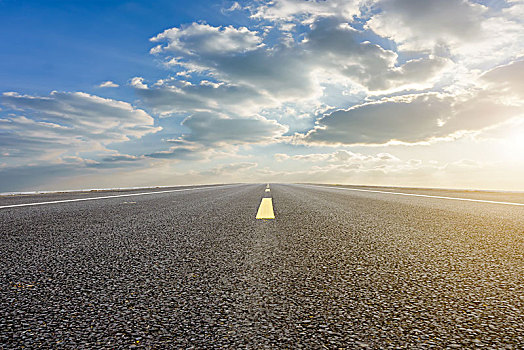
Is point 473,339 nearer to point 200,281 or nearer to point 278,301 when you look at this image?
point 278,301

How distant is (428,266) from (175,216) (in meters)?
3.52

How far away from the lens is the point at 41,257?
2414 millimetres

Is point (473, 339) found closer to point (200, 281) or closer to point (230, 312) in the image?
point (230, 312)

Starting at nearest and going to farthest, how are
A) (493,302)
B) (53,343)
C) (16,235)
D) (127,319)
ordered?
(53,343) < (127,319) < (493,302) < (16,235)

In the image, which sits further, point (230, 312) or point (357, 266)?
point (357, 266)

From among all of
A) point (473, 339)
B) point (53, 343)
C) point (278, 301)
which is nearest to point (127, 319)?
point (53, 343)

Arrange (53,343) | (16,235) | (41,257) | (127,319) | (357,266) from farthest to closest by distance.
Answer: (16,235) < (41,257) < (357,266) < (127,319) < (53,343)

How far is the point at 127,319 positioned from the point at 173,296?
11.3 inches

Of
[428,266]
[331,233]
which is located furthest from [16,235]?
[428,266]

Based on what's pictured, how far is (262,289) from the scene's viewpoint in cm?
174

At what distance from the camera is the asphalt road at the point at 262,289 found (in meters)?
1.24

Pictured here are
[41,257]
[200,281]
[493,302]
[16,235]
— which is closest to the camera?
[493,302]

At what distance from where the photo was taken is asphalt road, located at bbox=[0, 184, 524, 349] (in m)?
1.24

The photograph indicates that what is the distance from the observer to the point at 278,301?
157cm
